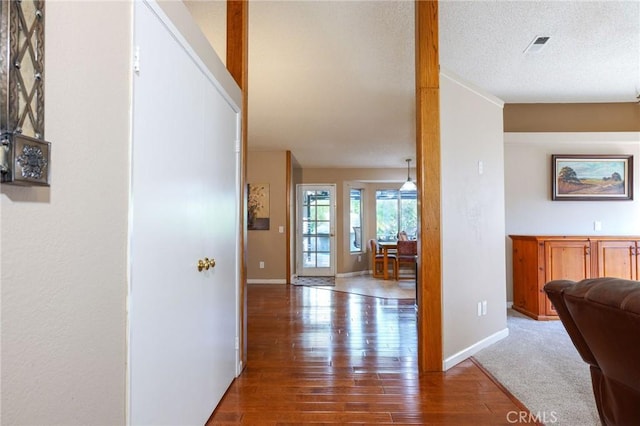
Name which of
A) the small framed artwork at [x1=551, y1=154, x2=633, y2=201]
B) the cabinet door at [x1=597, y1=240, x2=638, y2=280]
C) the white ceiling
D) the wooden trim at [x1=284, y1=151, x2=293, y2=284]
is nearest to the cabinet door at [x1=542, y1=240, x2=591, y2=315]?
the cabinet door at [x1=597, y1=240, x2=638, y2=280]

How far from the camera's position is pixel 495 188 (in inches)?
126

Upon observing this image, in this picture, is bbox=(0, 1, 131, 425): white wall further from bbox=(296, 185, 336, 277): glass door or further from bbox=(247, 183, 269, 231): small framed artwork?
bbox=(296, 185, 336, 277): glass door

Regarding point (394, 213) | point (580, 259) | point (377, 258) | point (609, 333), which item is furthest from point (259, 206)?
point (609, 333)

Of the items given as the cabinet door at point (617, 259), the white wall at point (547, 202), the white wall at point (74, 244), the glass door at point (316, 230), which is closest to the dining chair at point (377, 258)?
the glass door at point (316, 230)

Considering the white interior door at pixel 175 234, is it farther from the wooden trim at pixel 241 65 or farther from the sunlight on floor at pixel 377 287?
the sunlight on floor at pixel 377 287

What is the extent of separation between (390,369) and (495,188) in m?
1.91

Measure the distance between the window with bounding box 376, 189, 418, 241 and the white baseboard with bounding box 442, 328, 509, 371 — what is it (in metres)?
5.30

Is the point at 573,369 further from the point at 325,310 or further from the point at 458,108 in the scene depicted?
the point at 325,310

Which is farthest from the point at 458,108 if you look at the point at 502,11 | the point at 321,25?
the point at 321,25

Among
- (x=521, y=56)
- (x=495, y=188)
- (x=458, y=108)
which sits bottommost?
(x=495, y=188)

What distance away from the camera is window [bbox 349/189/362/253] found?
8266mm

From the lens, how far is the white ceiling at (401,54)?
2.60 m

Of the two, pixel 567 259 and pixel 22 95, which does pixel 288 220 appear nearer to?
pixel 567 259

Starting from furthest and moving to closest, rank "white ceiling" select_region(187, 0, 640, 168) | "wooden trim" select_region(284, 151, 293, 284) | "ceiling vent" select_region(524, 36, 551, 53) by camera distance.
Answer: "wooden trim" select_region(284, 151, 293, 284), "ceiling vent" select_region(524, 36, 551, 53), "white ceiling" select_region(187, 0, 640, 168)
